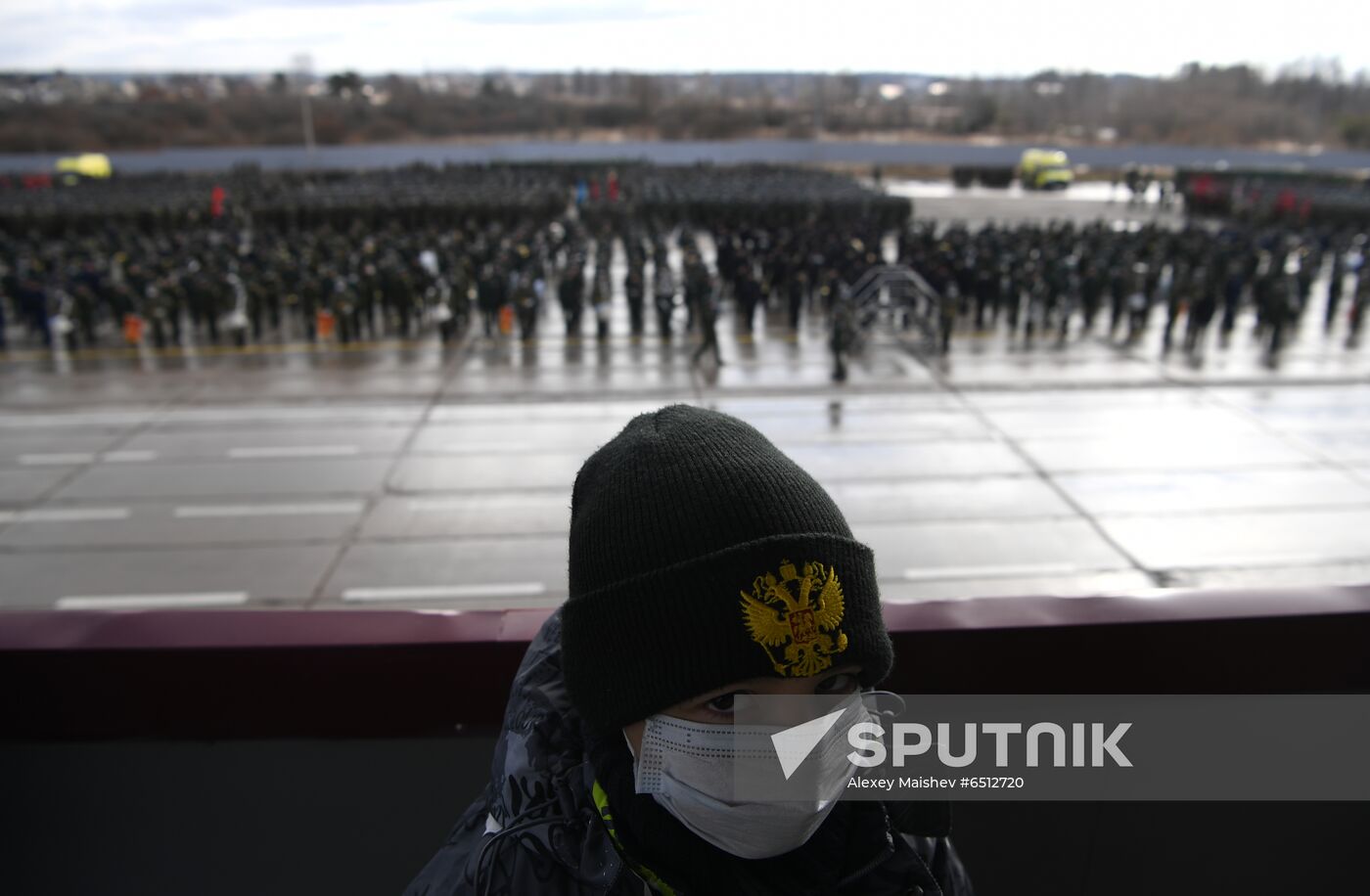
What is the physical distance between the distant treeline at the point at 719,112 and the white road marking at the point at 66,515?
79.9 meters

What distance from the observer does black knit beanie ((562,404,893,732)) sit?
133 cm

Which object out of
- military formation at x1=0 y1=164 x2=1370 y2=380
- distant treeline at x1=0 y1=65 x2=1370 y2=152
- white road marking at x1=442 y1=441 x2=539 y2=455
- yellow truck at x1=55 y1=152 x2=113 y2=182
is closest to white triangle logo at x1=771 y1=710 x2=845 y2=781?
white road marking at x1=442 y1=441 x2=539 y2=455

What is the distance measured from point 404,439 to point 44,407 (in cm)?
660

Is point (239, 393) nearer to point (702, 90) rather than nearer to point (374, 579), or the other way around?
point (374, 579)

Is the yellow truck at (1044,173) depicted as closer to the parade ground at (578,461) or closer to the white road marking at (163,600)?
the parade ground at (578,461)

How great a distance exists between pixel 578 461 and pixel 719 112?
9840 cm

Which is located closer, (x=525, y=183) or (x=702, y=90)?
(x=525, y=183)

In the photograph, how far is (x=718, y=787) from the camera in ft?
4.76

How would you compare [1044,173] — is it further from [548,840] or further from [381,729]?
[548,840]

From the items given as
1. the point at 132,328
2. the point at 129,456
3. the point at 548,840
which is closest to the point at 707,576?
the point at 548,840

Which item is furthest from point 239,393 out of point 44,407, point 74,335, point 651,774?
point 651,774

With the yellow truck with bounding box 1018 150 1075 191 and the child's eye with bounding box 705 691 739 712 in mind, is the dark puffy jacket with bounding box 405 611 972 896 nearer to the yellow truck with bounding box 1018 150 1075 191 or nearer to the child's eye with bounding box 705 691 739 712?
the child's eye with bounding box 705 691 739 712

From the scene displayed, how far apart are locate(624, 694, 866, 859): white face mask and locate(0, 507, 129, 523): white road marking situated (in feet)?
36.3

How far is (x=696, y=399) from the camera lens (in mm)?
14531
